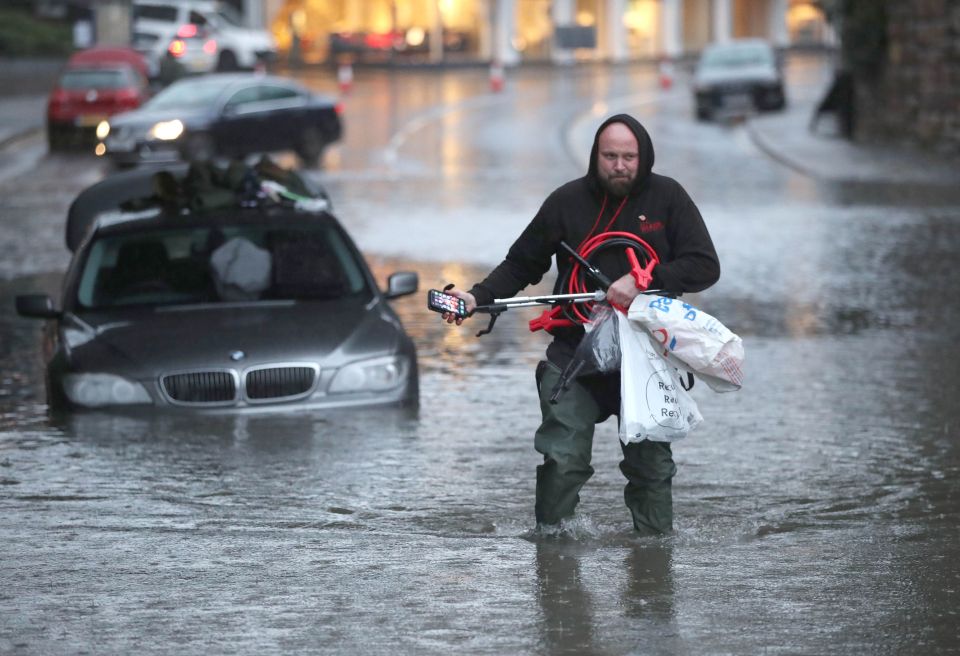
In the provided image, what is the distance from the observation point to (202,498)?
8.16 m

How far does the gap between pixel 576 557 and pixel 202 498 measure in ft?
6.34

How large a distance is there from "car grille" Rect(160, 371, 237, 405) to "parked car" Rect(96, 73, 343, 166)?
65.4 feet

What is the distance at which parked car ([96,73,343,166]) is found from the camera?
29312mm

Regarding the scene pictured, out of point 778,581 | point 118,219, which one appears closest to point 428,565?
point 778,581

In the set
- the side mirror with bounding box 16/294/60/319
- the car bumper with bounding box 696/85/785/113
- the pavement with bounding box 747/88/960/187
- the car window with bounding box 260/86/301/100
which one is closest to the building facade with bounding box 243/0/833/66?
the car bumper with bounding box 696/85/785/113

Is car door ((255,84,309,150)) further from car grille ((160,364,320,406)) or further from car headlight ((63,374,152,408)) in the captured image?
car grille ((160,364,320,406))

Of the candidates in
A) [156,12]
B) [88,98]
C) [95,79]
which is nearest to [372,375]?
[88,98]

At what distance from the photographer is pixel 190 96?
1227 inches

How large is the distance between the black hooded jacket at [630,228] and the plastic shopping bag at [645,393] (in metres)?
0.22

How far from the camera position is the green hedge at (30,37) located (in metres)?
48.1

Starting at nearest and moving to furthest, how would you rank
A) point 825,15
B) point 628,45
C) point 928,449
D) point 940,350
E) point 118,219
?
1. point 928,449
2. point 118,219
3. point 940,350
4. point 825,15
5. point 628,45

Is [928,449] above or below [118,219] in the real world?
below

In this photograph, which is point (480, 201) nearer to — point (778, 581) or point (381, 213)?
point (381, 213)

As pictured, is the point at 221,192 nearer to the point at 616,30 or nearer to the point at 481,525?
the point at 481,525
